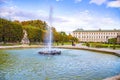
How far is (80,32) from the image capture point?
62812 mm

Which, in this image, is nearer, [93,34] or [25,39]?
[25,39]

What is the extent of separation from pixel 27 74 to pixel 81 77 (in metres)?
1.36

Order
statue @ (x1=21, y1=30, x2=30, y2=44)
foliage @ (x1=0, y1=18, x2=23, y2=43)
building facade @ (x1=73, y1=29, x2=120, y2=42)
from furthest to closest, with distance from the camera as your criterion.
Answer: building facade @ (x1=73, y1=29, x2=120, y2=42)
statue @ (x1=21, y1=30, x2=30, y2=44)
foliage @ (x1=0, y1=18, x2=23, y2=43)

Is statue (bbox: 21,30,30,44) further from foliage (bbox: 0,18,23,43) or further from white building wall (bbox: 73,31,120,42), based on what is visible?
white building wall (bbox: 73,31,120,42)

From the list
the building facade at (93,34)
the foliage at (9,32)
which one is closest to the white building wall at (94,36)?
the building facade at (93,34)

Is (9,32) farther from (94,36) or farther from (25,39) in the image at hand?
(94,36)

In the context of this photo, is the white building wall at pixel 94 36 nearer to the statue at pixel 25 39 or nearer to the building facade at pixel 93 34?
the building facade at pixel 93 34

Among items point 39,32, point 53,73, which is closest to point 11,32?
point 39,32

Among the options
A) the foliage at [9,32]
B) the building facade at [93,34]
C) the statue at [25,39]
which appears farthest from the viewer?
the building facade at [93,34]

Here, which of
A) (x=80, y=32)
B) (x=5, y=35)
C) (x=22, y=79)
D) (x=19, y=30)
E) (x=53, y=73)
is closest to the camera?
(x=22, y=79)

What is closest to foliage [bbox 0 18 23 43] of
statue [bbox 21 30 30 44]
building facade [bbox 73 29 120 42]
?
statue [bbox 21 30 30 44]

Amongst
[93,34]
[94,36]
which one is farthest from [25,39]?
[93,34]

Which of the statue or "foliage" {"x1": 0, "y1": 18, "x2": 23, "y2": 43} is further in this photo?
the statue

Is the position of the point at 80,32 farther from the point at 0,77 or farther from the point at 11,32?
the point at 0,77
